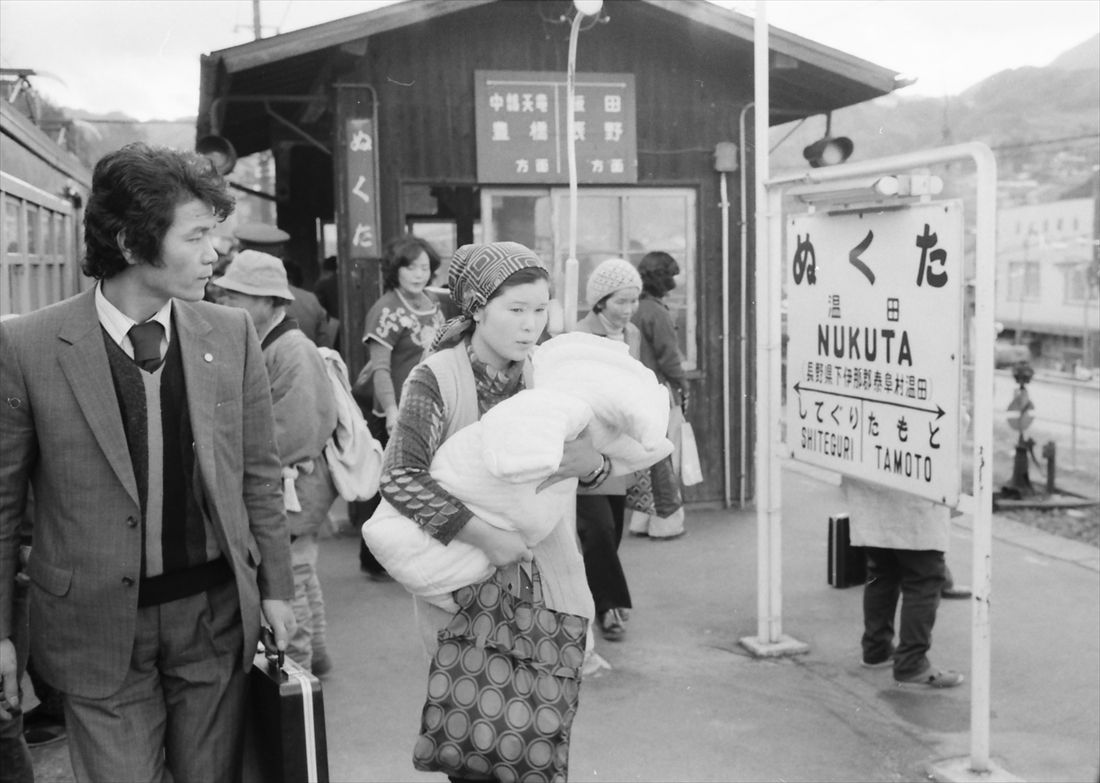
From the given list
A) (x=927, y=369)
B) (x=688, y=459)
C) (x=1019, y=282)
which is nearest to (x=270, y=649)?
(x=927, y=369)

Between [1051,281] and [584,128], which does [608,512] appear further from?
[1051,281]

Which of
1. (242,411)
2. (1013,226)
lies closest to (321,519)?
(242,411)

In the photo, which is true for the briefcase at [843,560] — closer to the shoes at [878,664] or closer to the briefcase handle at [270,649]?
the shoes at [878,664]

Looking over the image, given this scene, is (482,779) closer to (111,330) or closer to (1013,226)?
(111,330)

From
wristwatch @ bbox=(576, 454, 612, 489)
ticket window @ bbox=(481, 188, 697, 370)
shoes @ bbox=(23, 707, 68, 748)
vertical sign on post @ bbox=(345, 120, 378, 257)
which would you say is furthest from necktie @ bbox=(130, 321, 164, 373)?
ticket window @ bbox=(481, 188, 697, 370)

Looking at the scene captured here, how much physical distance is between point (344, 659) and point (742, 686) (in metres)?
1.91

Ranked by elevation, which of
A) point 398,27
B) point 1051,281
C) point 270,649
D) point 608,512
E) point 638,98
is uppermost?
point 398,27

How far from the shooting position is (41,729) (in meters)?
4.74

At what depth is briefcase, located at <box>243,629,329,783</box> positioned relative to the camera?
261 centimetres

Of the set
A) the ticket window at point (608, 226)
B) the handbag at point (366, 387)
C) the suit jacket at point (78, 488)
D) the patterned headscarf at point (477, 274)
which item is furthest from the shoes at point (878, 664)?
the ticket window at point (608, 226)

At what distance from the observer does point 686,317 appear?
895 centimetres

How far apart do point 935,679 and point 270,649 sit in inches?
132

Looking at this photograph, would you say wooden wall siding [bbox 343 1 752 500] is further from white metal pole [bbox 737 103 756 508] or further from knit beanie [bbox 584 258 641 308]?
knit beanie [bbox 584 258 641 308]

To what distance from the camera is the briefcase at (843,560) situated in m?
6.55
